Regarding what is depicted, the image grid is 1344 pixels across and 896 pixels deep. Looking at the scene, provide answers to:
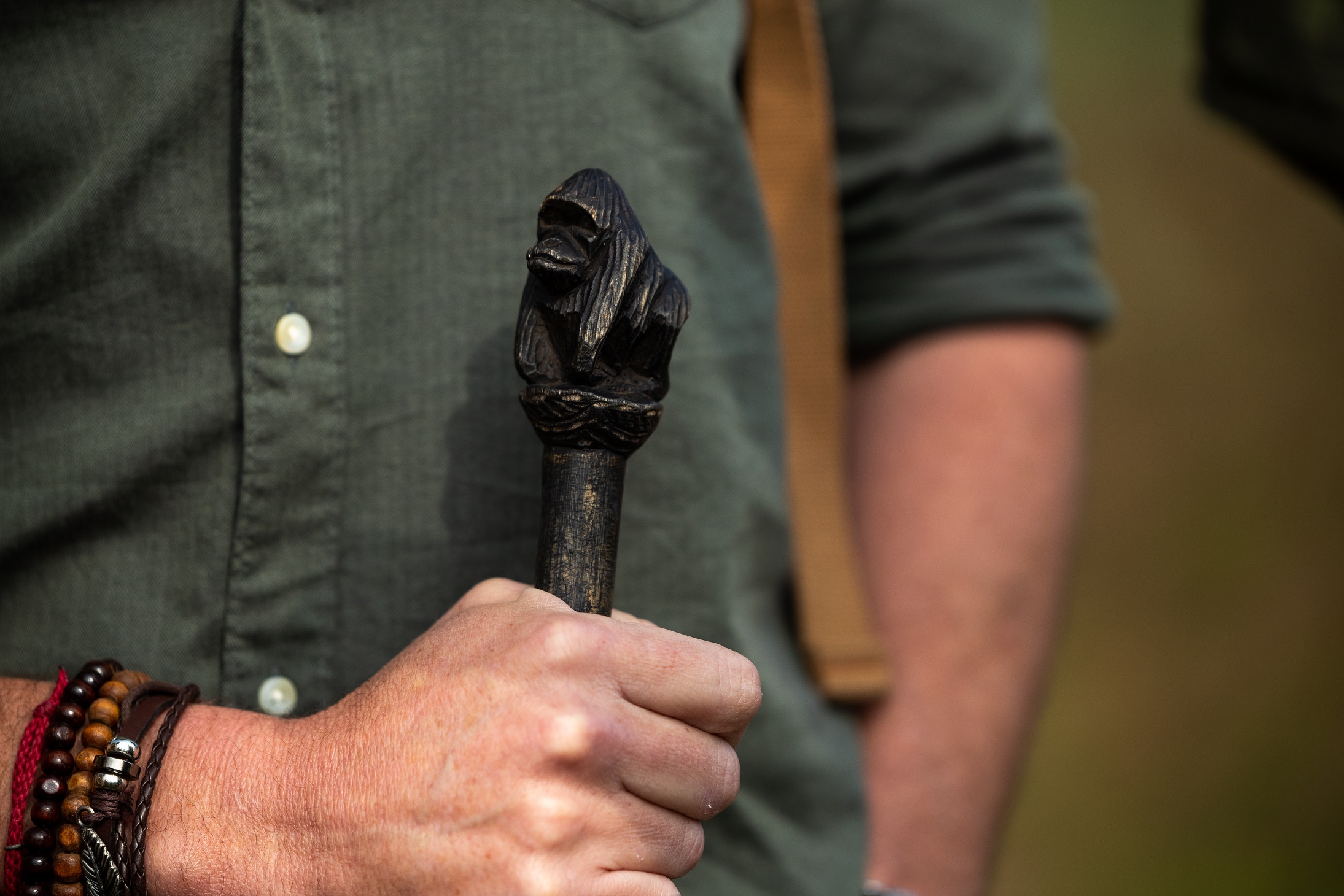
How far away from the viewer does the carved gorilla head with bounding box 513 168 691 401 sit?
0.62 metres

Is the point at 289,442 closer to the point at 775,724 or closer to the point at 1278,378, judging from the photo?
the point at 775,724

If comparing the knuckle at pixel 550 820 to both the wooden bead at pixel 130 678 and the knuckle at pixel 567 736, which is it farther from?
the wooden bead at pixel 130 678

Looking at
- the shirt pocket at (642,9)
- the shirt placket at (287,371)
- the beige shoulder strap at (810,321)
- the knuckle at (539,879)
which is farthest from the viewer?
the beige shoulder strap at (810,321)

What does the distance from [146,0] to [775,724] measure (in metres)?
0.76

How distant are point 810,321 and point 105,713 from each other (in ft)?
2.43

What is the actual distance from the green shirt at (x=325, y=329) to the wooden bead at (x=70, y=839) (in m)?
0.15

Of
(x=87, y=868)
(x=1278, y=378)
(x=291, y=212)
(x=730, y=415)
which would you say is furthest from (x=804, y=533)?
(x=1278, y=378)

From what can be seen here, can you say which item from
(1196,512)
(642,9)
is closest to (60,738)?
(642,9)

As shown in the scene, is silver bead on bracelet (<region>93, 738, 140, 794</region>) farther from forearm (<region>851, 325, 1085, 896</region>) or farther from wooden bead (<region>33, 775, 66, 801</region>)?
forearm (<region>851, 325, 1085, 896</region>)

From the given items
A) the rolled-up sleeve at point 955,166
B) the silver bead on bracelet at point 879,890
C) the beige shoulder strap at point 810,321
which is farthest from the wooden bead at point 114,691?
the rolled-up sleeve at point 955,166

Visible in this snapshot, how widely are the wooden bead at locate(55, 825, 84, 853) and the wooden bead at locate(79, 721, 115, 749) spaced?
0.05 meters

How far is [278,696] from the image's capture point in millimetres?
757

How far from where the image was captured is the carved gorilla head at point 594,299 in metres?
0.62

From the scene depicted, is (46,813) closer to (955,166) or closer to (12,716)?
(12,716)
